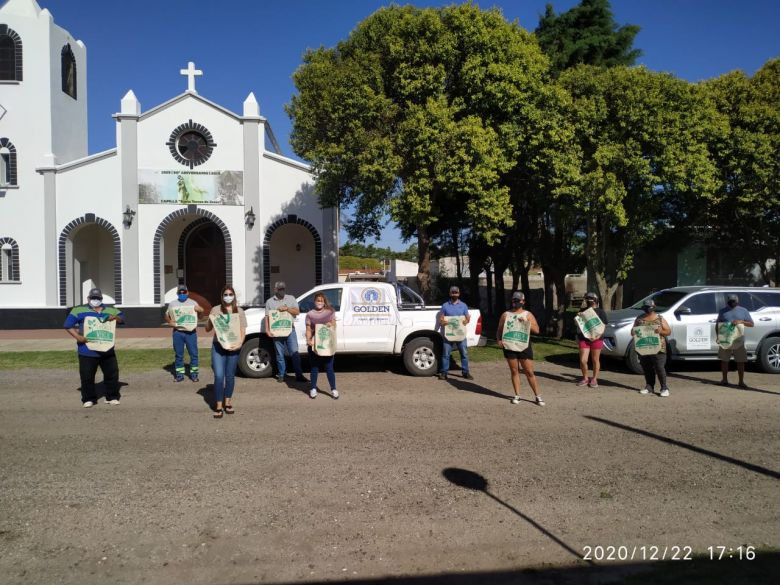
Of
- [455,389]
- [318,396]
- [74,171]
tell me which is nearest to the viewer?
[318,396]

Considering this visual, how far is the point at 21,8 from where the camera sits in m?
18.8

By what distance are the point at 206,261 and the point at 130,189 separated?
11.9 feet

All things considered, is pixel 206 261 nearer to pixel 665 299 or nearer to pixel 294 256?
pixel 294 256

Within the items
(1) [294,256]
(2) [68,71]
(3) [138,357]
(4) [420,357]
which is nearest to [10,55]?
(2) [68,71]

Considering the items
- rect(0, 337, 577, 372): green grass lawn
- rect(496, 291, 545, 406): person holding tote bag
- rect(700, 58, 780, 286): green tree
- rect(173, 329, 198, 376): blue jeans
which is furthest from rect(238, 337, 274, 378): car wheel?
rect(700, 58, 780, 286): green tree

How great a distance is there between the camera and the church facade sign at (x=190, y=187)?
719 inches

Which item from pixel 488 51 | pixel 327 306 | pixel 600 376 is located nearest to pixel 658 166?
pixel 488 51

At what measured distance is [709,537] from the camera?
13.0 ft

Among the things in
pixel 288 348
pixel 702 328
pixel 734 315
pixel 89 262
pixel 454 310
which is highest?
pixel 89 262

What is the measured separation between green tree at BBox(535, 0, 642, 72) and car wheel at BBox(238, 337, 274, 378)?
1381 cm

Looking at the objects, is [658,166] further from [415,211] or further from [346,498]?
[346,498]

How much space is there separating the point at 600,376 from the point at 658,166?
18.5ft

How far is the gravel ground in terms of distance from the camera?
3.67 m

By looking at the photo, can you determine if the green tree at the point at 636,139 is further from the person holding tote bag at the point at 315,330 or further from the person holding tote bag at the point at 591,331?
the person holding tote bag at the point at 315,330
